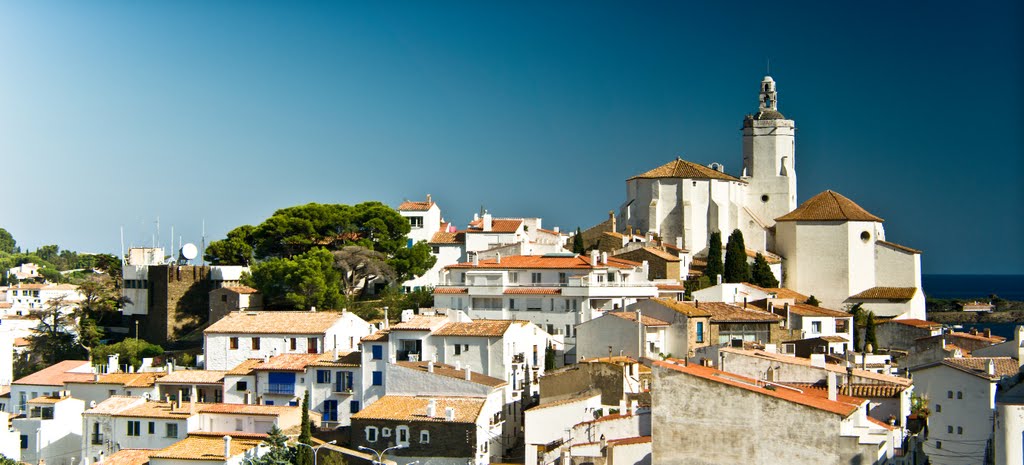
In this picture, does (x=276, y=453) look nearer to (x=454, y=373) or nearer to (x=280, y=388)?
(x=454, y=373)

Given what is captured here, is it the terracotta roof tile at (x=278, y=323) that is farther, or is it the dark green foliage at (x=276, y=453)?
the terracotta roof tile at (x=278, y=323)

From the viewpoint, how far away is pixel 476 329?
48.0 m

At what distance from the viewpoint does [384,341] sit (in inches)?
1881

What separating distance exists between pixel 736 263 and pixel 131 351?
31.0 meters

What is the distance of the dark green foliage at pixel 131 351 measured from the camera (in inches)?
2451

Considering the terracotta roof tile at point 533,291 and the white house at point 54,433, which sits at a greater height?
the terracotta roof tile at point 533,291

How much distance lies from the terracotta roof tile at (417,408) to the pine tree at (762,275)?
28.9 metres

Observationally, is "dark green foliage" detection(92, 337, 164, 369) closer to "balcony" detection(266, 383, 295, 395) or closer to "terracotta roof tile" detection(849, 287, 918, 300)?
"balcony" detection(266, 383, 295, 395)

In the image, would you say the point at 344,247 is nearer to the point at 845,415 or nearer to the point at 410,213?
the point at 410,213

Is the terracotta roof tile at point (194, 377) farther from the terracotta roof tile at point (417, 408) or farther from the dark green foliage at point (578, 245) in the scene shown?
the dark green foliage at point (578, 245)

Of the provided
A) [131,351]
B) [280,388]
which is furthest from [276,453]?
[131,351]

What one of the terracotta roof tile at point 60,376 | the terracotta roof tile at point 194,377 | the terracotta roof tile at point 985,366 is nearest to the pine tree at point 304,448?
the terracotta roof tile at point 194,377

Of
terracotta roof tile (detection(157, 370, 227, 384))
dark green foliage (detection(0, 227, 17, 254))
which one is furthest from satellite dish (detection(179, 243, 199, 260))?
dark green foliage (detection(0, 227, 17, 254))

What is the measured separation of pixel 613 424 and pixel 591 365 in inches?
243
